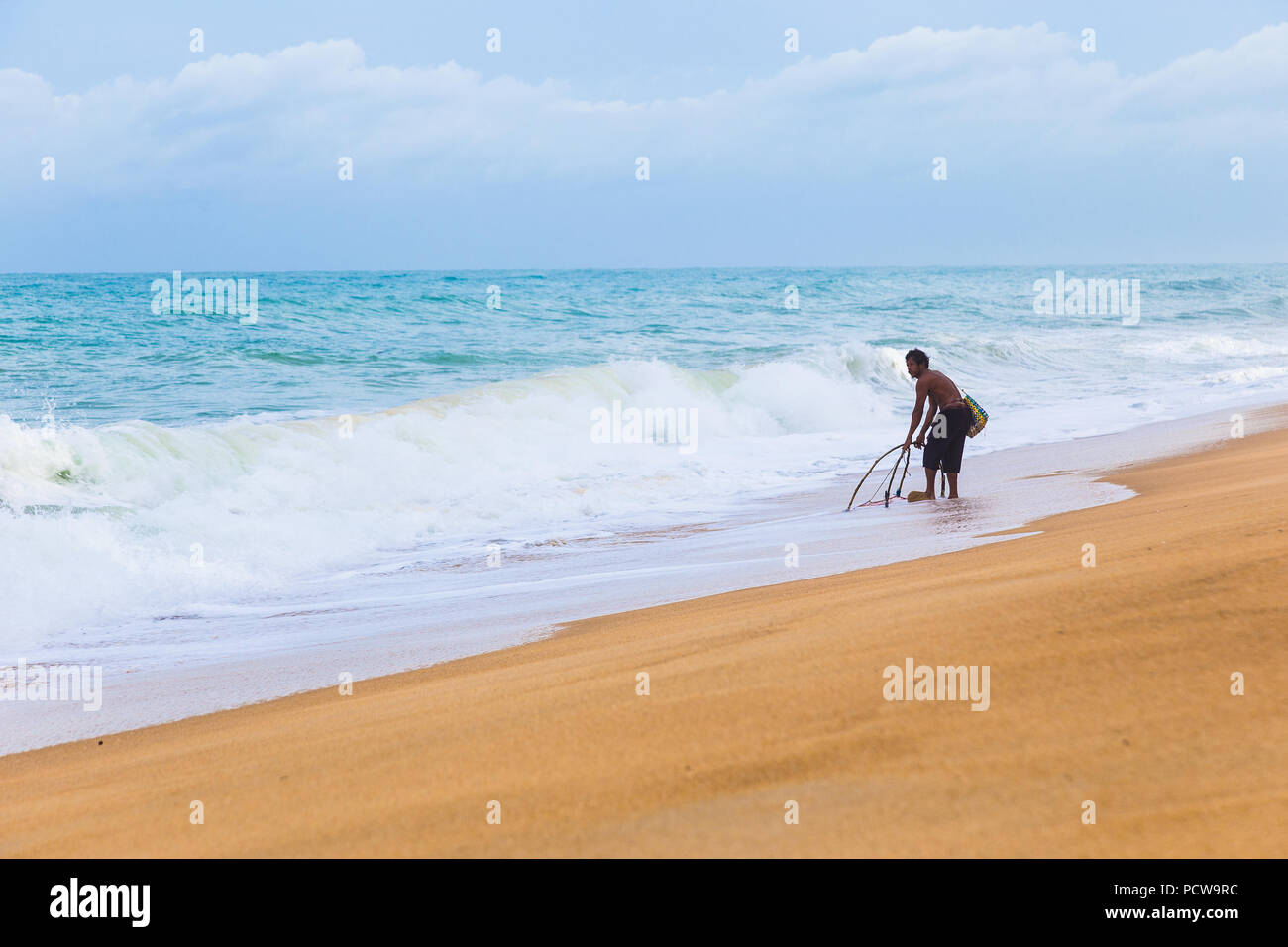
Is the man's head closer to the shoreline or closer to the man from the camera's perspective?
the man

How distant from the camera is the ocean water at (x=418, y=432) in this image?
24.6 ft

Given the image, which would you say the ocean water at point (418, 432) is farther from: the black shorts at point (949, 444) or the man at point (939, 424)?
the black shorts at point (949, 444)

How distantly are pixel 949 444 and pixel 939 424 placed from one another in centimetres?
25

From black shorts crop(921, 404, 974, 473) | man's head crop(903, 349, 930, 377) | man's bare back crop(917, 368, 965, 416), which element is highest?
man's head crop(903, 349, 930, 377)

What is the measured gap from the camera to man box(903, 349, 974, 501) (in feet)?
31.7

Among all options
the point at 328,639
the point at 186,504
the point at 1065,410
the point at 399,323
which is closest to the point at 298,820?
the point at 328,639

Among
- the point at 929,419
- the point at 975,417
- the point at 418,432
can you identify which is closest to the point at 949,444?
the point at 929,419

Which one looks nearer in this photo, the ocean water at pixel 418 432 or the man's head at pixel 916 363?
the ocean water at pixel 418 432

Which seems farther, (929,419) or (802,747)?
(929,419)

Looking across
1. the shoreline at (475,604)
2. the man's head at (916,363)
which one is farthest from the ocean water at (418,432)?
the man's head at (916,363)

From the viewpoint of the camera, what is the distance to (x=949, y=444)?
9.73 m

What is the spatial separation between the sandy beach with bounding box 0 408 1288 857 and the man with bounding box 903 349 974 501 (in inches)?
205

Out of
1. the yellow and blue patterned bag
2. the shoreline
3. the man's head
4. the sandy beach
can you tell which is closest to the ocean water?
the shoreline

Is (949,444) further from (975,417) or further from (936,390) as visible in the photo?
(936,390)
